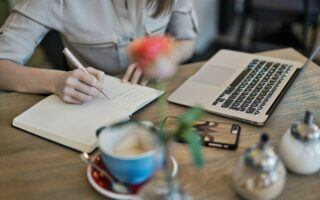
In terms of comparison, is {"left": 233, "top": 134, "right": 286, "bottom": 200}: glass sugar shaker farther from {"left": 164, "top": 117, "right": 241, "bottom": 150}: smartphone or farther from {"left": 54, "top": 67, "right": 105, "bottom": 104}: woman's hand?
{"left": 54, "top": 67, "right": 105, "bottom": 104}: woman's hand

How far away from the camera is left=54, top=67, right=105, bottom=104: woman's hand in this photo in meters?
0.90

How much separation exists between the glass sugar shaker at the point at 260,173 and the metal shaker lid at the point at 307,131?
0.06m

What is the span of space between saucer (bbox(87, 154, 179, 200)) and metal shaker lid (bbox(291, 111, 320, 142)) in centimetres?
21

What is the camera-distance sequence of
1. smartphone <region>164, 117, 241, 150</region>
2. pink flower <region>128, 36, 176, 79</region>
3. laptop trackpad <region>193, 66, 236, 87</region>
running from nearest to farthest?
pink flower <region>128, 36, 176, 79</region> → smartphone <region>164, 117, 241, 150</region> → laptop trackpad <region>193, 66, 236, 87</region>

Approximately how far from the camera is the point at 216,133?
2.67 ft

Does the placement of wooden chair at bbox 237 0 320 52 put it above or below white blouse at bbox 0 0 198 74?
below

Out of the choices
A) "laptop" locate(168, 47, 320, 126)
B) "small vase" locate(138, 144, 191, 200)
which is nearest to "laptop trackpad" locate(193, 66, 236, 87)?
"laptop" locate(168, 47, 320, 126)

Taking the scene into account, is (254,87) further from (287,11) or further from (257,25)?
(257,25)

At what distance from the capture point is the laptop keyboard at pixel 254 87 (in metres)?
0.90

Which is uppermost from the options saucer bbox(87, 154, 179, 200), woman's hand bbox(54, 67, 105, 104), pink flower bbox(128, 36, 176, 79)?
pink flower bbox(128, 36, 176, 79)

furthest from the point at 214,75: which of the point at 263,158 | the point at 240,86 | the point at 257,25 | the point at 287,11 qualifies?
the point at 257,25

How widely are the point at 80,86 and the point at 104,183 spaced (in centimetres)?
29

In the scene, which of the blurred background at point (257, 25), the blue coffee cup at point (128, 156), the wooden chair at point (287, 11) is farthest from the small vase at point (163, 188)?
the wooden chair at point (287, 11)

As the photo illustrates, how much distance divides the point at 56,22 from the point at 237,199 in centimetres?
72
